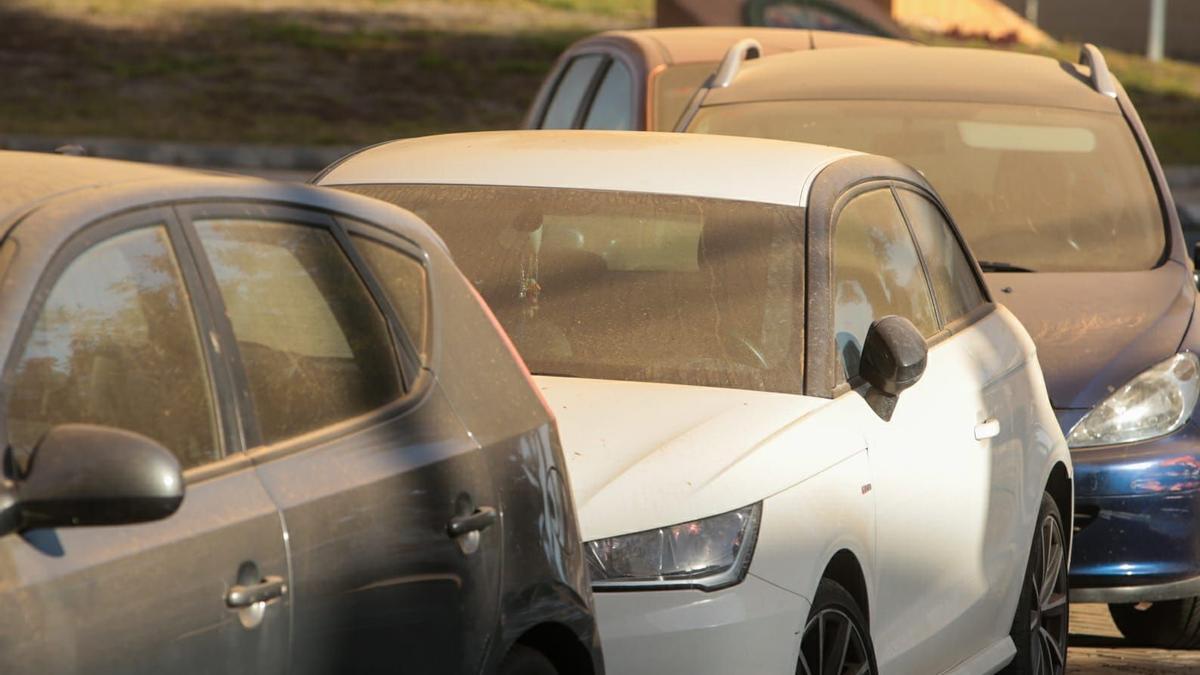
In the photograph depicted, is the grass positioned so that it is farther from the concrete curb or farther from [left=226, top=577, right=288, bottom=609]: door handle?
[left=226, top=577, right=288, bottom=609]: door handle

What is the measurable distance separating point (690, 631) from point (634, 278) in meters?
1.37

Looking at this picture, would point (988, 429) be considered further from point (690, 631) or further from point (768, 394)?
point (690, 631)

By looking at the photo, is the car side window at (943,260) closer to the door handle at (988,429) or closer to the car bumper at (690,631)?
the door handle at (988,429)

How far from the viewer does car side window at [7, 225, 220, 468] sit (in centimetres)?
309

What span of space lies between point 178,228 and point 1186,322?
470 cm

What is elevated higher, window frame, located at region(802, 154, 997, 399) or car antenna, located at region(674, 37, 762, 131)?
window frame, located at region(802, 154, 997, 399)

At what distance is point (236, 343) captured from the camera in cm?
345

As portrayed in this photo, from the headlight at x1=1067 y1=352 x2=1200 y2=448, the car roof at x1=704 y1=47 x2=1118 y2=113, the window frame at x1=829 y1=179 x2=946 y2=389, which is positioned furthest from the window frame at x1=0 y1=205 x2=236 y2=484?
the car roof at x1=704 y1=47 x2=1118 y2=113

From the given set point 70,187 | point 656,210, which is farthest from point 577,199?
point 70,187

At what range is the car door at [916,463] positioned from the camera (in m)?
5.29

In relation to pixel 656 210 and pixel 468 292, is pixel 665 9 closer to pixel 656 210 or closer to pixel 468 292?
pixel 656 210

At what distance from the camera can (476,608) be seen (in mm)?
3719

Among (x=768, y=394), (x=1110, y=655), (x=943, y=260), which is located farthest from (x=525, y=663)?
(x=1110, y=655)

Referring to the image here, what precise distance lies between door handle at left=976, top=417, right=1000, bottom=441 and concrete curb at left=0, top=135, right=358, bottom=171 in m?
18.4
